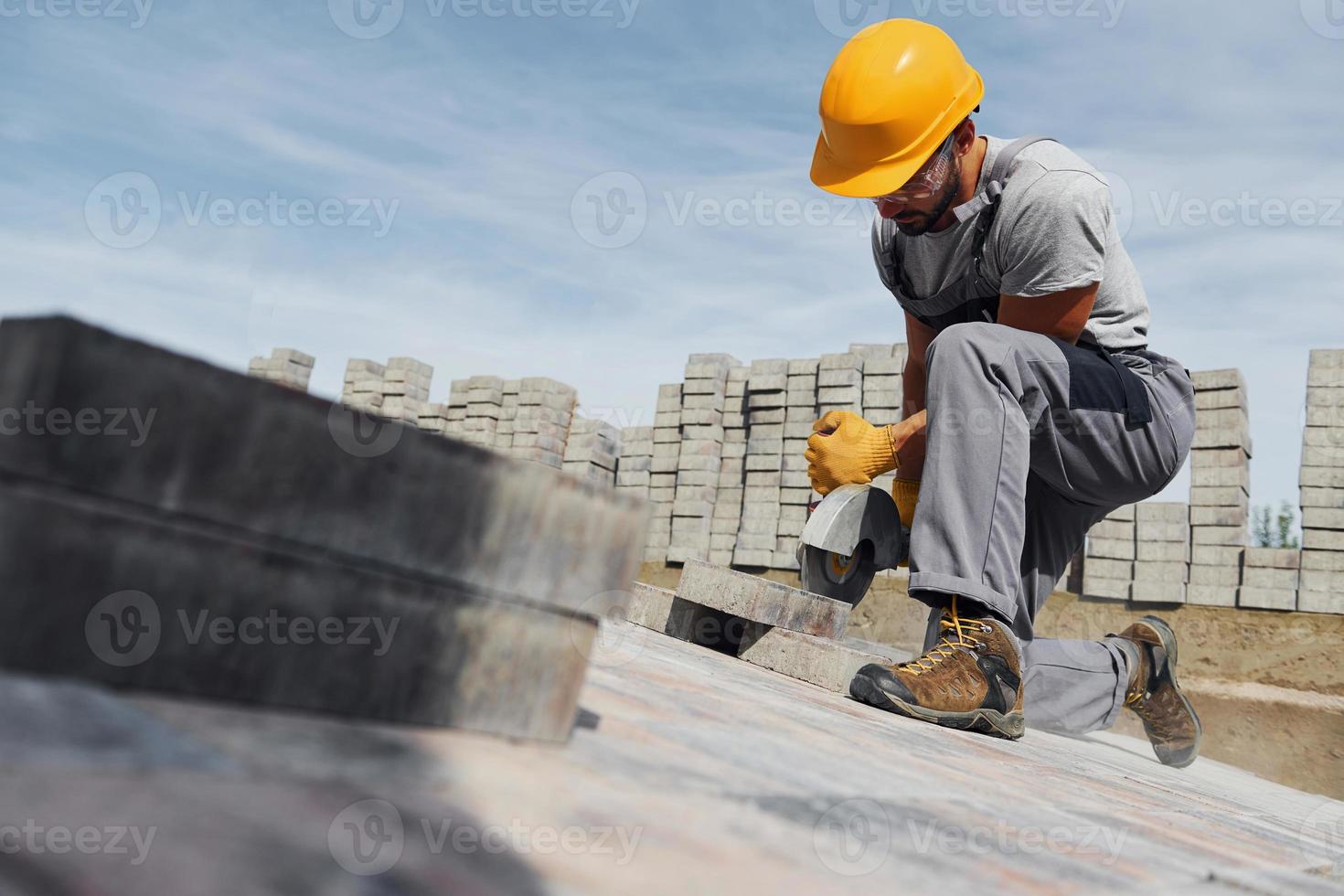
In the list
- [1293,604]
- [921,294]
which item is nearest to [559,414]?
[1293,604]

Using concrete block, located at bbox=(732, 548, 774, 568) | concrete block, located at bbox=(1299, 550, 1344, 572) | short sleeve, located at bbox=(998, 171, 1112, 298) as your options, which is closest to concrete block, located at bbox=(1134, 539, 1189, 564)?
concrete block, located at bbox=(1299, 550, 1344, 572)

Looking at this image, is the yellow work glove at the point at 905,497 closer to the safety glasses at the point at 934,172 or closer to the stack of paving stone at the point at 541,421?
the safety glasses at the point at 934,172

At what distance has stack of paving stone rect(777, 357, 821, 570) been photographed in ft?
27.2

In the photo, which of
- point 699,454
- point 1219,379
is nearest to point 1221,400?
point 1219,379

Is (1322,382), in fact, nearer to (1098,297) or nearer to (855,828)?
(1098,297)

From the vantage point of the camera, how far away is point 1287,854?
154 centimetres

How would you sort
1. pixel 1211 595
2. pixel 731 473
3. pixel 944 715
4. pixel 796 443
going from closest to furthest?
pixel 944 715 < pixel 1211 595 < pixel 796 443 < pixel 731 473

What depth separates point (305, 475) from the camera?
100 cm

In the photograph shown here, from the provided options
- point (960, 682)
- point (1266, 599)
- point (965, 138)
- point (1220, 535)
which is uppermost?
point (965, 138)

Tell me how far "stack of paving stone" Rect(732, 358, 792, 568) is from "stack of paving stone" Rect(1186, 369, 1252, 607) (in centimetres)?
298

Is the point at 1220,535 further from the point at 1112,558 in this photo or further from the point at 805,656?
the point at 805,656

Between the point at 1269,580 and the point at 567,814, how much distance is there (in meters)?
6.73

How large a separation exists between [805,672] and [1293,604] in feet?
15.1

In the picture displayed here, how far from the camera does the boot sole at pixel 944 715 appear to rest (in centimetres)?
241
